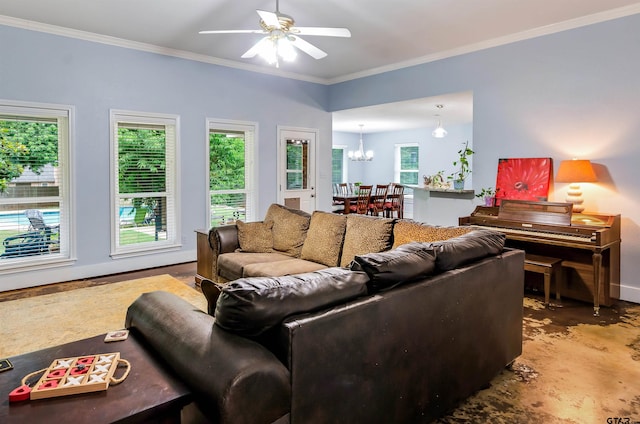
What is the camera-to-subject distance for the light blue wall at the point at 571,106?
3.87 metres

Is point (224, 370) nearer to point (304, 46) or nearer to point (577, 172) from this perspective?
point (304, 46)

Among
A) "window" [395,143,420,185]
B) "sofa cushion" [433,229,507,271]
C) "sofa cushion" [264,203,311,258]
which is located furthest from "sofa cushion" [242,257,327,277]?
"window" [395,143,420,185]

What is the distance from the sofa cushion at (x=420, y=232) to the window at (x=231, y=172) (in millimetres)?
3321

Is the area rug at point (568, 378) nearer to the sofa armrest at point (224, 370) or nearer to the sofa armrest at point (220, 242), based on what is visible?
the sofa armrest at point (224, 370)

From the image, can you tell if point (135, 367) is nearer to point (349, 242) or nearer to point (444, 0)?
point (349, 242)

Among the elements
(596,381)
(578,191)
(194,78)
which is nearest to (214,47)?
(194,78)

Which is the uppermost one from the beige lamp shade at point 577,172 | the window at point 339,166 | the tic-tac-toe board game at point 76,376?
the window at point 339,166

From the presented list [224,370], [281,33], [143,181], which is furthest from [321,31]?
[143,181]

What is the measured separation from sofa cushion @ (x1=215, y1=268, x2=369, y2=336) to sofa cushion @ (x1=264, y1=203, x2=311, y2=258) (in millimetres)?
2315

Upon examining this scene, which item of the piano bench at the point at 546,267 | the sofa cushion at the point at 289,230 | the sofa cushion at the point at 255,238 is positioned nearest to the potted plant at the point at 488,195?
the piano bench at the point at 546,267

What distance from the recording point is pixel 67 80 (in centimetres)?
447

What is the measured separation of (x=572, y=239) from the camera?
3619 mm

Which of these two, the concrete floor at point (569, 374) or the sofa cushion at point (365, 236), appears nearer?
the concrete floor at point (569, 374)

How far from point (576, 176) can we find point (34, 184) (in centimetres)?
551
